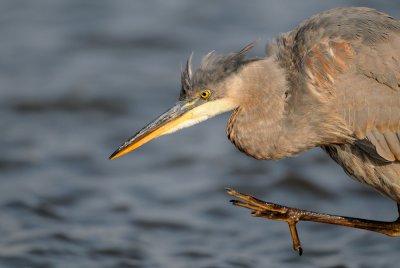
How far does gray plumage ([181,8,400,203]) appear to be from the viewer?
22.7ft

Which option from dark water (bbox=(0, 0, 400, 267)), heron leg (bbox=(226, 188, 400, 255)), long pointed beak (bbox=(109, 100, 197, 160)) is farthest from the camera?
dark water (bbox=(0, 0, 400, 267))

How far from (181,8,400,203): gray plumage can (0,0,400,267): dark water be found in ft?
1.14

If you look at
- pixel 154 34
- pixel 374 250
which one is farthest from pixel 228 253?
pixel 154 34

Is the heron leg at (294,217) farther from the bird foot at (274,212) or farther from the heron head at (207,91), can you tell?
the heron head at (207,91)

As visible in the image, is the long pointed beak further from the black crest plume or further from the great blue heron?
the black crest plume

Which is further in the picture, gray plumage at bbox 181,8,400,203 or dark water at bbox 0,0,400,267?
dark water at bbox 0,0,400,267

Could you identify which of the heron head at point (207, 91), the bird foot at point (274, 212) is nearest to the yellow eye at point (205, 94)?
the heron head at point (207, 91)

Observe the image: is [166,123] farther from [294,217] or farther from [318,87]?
[294,217]

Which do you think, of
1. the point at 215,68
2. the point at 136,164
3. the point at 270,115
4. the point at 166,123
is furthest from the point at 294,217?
the point at 136,164

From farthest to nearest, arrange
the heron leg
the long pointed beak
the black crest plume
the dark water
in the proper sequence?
the dark water, the heron leg, the long pointed beak, the black crest plume

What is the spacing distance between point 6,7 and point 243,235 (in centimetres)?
651

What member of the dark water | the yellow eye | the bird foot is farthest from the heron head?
the bird foot

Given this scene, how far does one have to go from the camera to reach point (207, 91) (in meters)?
6.92

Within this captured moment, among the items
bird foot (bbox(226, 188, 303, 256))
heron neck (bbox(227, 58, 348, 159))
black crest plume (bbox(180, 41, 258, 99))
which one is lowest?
bird foot (bbox(226, 188, 303, 256))
